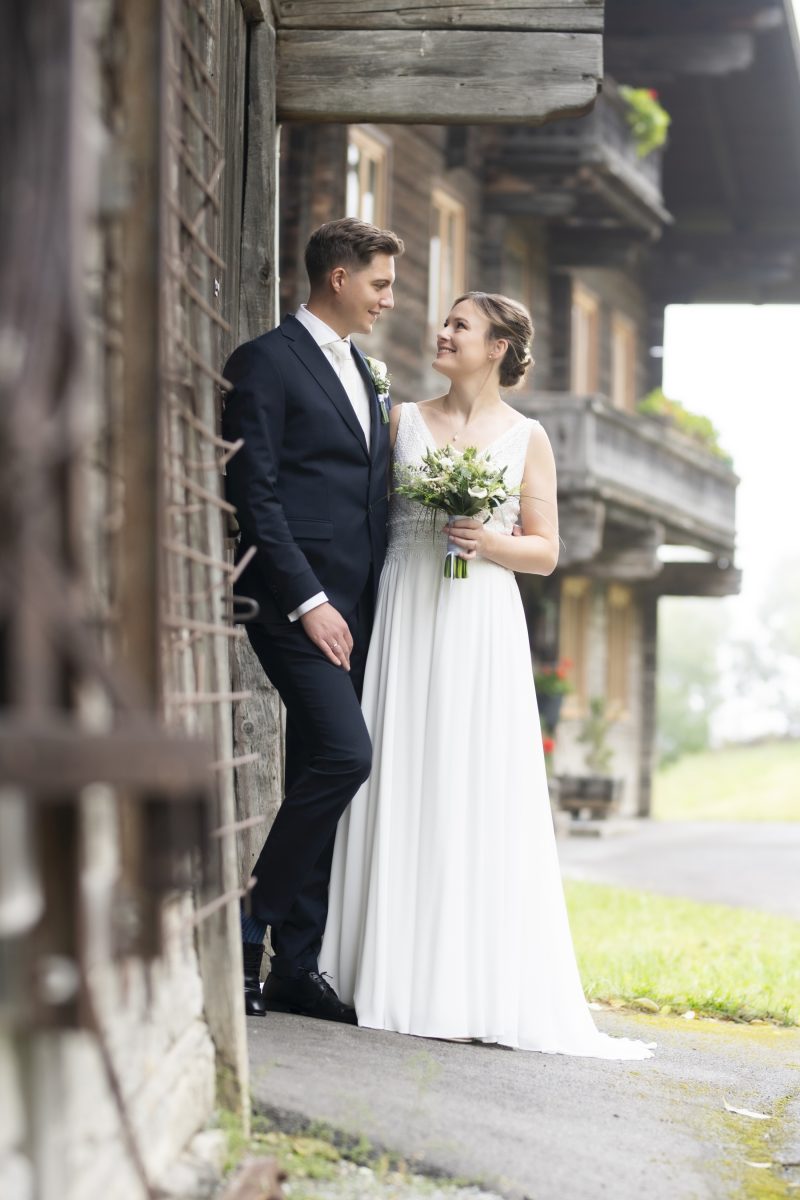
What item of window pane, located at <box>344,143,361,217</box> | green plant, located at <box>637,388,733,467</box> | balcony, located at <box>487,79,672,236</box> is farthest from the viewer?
green plant, located at <box>637,388,733,467</box>

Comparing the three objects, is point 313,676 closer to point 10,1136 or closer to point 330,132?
point 10,1136

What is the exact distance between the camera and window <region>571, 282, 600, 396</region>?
19344 mm

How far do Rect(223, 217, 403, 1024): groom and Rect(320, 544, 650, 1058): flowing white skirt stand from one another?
5.2 inches

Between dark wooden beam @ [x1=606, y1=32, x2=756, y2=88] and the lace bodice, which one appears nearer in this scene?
the lace bodice

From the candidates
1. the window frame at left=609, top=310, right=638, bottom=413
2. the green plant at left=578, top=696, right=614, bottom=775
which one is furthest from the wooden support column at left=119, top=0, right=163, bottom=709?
the window frame at left=609, top=310, right=638, bottom=413

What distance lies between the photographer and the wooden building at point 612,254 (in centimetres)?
1431

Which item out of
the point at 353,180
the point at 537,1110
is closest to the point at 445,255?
the point at 353,180

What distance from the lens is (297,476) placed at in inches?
185

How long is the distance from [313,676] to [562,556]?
11.5 m

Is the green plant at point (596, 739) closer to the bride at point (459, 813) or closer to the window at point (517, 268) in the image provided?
the window at point (517, 268)

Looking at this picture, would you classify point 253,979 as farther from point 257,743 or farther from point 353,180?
point 353,180

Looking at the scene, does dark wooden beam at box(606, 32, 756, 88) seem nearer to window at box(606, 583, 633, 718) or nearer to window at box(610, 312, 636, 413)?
window at box(610, 312, 636, 413)

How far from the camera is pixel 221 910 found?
352cm

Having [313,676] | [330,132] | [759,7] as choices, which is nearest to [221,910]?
[313,676]
